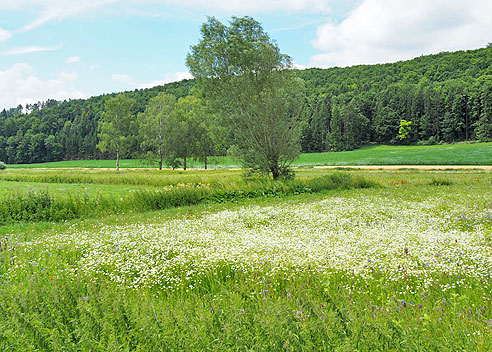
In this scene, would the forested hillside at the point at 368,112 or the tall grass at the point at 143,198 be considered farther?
the forested hillside at the point at 368,112

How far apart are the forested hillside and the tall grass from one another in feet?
204

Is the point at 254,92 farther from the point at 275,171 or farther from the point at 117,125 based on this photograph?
the point at 117,125

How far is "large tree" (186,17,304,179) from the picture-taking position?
2545cm

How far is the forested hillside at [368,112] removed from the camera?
345 feet

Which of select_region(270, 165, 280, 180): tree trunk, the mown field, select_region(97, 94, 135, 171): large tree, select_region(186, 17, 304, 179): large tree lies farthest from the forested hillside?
the mown field

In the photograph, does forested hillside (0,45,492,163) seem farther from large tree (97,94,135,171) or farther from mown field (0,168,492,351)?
mown field (0,168,492,351)

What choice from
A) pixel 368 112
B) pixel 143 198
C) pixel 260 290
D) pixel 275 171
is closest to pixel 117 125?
pixel 275 171

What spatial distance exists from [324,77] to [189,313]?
160 metres

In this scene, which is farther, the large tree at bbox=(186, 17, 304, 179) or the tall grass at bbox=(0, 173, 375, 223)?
the large tree at bbox=(186, 17, 304, 179)

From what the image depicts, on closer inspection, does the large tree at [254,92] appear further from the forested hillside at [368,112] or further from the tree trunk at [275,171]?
the forested hillside at [368,112]

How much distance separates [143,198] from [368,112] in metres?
127

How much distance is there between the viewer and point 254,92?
2614cm

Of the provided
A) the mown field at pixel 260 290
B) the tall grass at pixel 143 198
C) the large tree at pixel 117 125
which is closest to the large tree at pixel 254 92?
the tall grass at pixel 143 198

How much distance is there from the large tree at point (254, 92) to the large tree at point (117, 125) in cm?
5664
